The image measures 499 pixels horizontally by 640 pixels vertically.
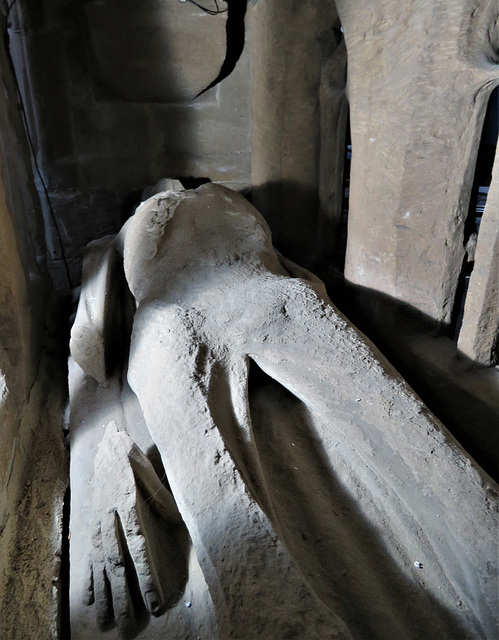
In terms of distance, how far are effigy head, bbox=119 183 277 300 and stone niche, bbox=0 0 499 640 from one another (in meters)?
0.02

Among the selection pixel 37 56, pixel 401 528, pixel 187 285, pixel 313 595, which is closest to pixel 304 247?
pixel 187 285

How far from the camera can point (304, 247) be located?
311 cm

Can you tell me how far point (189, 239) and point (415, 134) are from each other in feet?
3.03

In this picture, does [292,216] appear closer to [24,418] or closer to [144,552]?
[24,418]

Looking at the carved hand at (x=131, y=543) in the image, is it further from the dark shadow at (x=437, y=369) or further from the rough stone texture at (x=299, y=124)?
the rough stone texture at (x=299, y=124)

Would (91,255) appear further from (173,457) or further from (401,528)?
(401,528)

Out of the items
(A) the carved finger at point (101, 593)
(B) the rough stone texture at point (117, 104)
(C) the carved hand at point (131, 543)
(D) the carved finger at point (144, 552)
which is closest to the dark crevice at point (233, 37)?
(B) the rough stone texture at point (117, 104)

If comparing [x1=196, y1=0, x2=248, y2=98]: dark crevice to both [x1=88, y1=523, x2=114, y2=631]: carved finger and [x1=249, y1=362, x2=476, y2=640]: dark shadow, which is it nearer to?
[x1=249, y1=362, x2=476, y2=640]: dark shadow

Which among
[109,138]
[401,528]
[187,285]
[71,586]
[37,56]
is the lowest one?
[71,586]

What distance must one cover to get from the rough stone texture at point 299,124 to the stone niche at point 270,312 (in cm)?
1

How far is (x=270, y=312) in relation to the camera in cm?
179

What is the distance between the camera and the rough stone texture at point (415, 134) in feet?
6.22

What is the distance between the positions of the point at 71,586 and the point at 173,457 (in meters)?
0.40

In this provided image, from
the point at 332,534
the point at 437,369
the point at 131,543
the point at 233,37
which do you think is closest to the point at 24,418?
the point at 131,543
